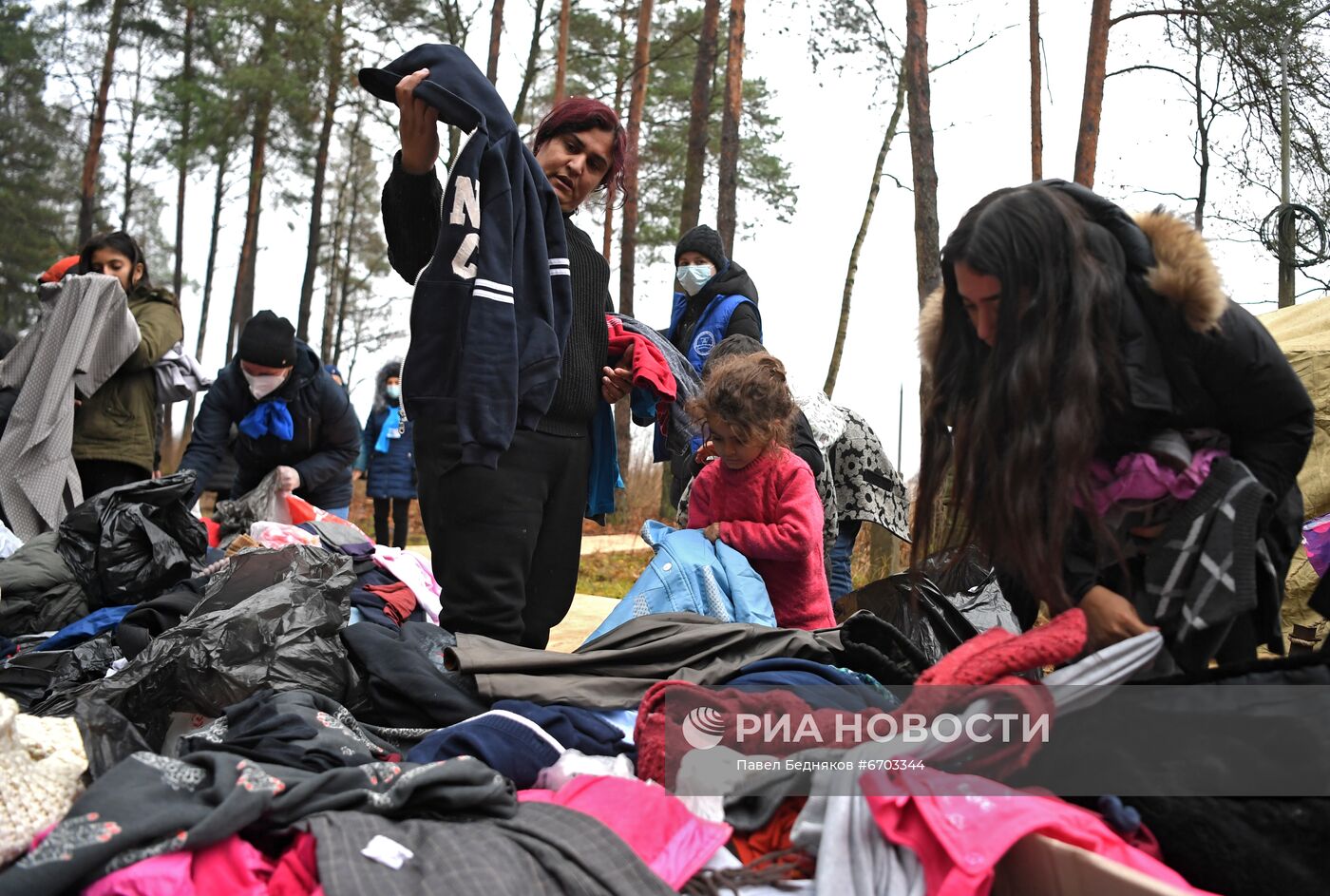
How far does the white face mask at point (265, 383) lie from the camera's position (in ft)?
16.7

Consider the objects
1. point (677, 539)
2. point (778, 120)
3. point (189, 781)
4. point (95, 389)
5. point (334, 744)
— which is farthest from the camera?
point (778, 120)

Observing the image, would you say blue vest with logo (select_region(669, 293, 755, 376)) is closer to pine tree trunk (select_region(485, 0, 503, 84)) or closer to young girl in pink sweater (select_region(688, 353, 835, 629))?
young girl in pink sweater (select_region(688, 353, 835, 629))

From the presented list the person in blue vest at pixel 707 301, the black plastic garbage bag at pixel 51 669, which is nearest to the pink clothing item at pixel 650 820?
the black plastic garbage bag at pixel 51 669

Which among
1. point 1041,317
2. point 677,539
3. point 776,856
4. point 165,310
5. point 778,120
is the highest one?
point 778,120

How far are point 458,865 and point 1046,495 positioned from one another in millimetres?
1185

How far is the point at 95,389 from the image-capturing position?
16.5 feet

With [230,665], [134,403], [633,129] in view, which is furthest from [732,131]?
[230,665]

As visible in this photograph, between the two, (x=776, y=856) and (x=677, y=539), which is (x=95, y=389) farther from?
(x=776, y=856)

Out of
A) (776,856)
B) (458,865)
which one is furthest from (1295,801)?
(458,865)

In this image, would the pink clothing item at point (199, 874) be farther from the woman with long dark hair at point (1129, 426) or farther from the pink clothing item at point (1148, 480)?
the pink clothing item at point (1148, 480)

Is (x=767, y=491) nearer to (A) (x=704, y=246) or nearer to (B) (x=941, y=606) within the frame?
(B) (x=941, y=606)

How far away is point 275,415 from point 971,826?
4.09 meters

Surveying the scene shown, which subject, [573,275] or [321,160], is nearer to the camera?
[573,275]

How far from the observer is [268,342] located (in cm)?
506
